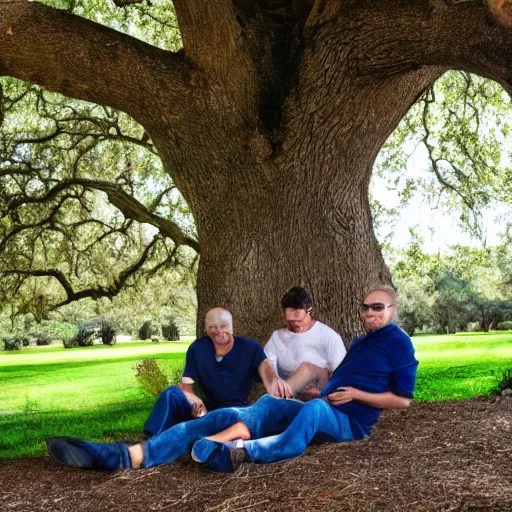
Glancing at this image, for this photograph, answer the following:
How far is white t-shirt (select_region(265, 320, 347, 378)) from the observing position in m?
6.56

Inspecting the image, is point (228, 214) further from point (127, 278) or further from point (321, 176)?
point (127, 278)

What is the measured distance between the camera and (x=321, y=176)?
8398mm

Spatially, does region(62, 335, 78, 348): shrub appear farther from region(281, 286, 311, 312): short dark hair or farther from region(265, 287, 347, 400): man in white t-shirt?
region(281, 286, 311, 312): short dark hair

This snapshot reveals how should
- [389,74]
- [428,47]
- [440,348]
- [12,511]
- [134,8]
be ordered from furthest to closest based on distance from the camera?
[440,348] → [134,8] → [389,74] → [428,47] → [12,511]

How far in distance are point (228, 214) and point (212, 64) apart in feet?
5.39

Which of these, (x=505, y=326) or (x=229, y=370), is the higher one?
(x=229, y=370)

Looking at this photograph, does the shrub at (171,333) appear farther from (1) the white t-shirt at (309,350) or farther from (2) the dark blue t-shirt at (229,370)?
(2) the dark blue t-shirt at (229,370)


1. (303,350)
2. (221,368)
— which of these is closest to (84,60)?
(221,368)

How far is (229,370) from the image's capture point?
632cm

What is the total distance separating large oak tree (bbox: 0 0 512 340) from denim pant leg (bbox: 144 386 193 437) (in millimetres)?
2090

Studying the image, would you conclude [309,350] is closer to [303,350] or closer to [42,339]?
[303,350]

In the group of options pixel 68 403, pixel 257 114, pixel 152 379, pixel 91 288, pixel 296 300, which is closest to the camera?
pixel 296 300

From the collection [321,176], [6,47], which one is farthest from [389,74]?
[6,47]

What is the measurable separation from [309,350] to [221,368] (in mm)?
820
